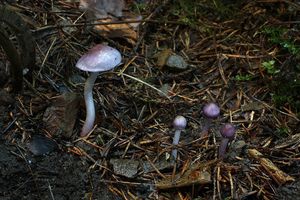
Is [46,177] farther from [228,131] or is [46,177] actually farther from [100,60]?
[228,131]

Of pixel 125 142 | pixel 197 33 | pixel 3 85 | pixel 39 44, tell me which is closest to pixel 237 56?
pixel 197 33

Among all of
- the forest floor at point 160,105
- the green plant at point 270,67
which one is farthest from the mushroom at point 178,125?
the green plant at point 270,67

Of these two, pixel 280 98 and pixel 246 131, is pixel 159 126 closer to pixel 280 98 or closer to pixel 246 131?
pixel 246 131

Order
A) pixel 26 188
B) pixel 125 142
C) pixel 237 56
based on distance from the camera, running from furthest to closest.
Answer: pixel 237 56
pixel 125 142
pixel 26 188

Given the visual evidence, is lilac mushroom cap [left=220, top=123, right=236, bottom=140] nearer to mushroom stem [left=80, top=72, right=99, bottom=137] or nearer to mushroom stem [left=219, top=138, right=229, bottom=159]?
mushroom stem [left=219, top=138, right=229, bottom=159]

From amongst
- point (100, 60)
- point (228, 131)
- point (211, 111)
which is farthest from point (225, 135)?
point (100, 60)

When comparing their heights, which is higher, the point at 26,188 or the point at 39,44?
the point at 39,44

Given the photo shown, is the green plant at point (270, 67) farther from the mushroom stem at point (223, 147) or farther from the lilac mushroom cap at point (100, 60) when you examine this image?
the lilac mushroom cap at point (100, 60)
